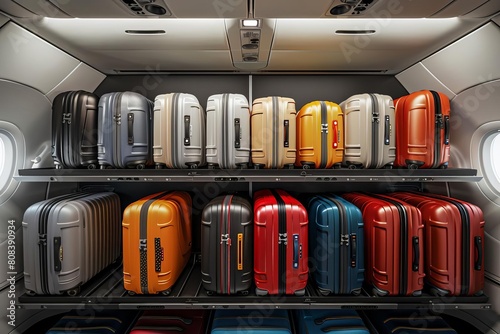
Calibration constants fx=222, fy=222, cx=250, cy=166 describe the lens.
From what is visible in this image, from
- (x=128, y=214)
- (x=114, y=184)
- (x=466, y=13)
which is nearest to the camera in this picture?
(x=466, y=13)

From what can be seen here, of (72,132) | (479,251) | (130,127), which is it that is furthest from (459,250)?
(72,132)

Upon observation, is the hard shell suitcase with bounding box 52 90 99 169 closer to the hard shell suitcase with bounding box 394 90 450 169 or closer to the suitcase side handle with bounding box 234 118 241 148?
the suitcase side handle with bounding box 234 118 241 148

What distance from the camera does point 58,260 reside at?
2080 millimetres

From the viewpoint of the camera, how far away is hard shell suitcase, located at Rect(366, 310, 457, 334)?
2.31 meters

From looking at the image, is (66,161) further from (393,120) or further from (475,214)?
(475,214)

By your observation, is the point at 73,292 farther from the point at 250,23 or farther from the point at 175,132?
the point at 250,23

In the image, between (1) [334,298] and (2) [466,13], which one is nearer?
(2) [466,13]

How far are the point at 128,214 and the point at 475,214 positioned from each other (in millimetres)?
3298

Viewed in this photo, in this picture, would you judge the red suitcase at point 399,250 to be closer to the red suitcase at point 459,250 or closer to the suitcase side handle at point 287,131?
the red suitcase at point 459,250

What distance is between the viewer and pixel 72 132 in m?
2.27

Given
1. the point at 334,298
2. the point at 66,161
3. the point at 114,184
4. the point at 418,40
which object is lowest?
the point at 334,298

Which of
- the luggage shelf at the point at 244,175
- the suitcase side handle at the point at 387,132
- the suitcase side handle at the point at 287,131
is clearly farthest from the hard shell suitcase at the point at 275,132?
the suitcase side handle at the point at 387,132

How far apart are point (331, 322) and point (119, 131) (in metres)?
2.94

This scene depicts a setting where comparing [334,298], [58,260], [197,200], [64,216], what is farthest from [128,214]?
[334,298]
